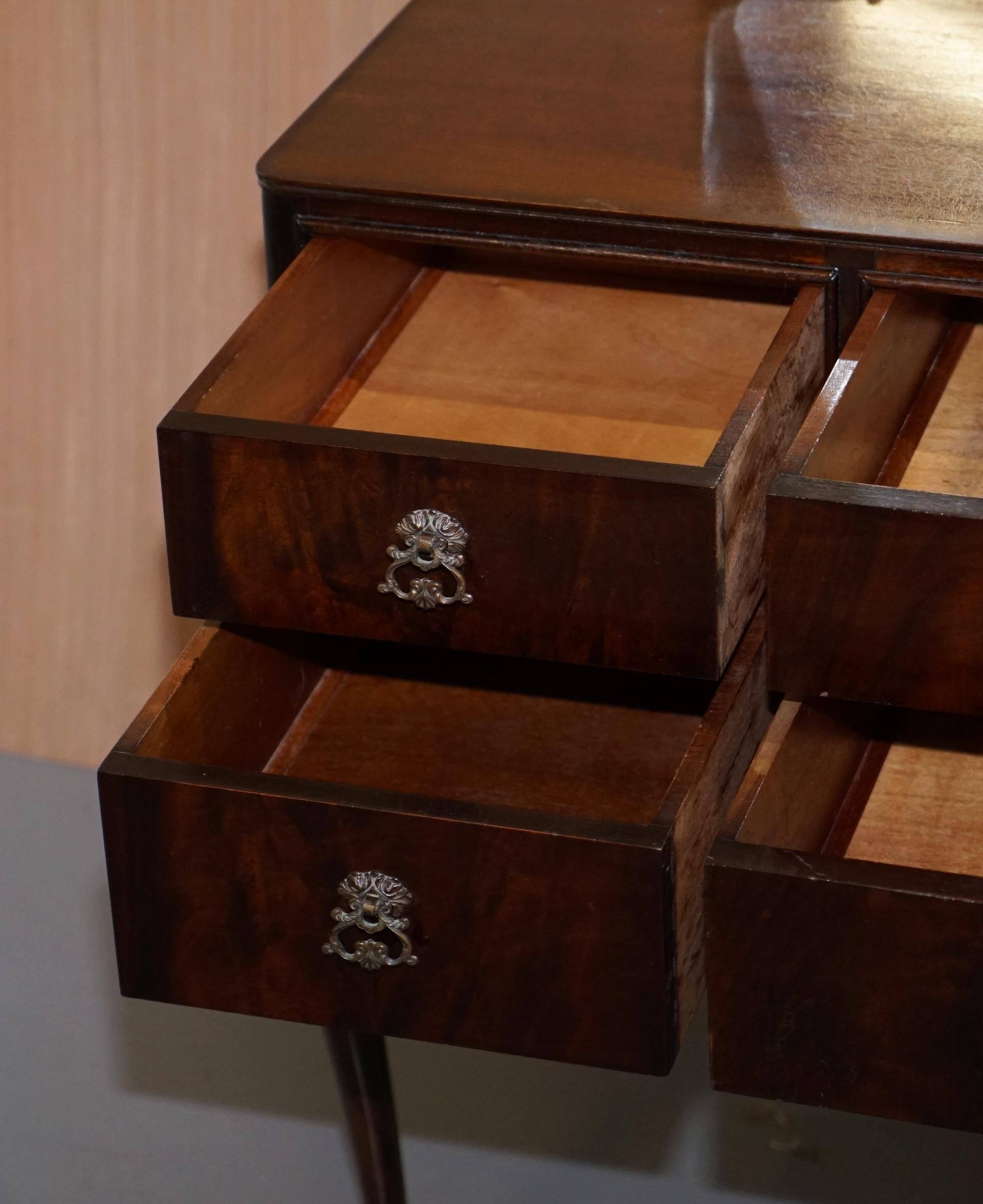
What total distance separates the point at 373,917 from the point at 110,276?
0.83 meters

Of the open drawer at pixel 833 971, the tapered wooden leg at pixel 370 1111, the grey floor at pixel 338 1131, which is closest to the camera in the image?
the open drawer at pixel 833 971

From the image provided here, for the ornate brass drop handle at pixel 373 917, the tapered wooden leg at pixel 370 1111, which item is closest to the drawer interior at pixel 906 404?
the ornate brass drop handle at pixel 373 917

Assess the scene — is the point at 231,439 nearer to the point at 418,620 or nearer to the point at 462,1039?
the point at 418,620

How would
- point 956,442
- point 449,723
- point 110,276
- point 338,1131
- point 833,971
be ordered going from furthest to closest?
point 110,276 → point 338,1131 → point 449,723 → point 956,442 → point 833,971

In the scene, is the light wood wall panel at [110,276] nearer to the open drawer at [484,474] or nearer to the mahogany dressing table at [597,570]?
the mahogany dressing table at [597,570]

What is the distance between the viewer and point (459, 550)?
0.86 meters

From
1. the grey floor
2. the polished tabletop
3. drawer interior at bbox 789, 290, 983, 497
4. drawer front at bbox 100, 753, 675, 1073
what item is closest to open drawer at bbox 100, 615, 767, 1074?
drawer front at bbox 100, 753, 675, 1073

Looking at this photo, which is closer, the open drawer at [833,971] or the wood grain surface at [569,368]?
the open drawer at [833,971]

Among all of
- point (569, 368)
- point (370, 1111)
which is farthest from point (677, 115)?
point (370, 1111)

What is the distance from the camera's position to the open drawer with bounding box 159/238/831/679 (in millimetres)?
834

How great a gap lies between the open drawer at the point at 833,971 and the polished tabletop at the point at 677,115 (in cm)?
26

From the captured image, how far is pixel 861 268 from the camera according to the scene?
36.5 inches

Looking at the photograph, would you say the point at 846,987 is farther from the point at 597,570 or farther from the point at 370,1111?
the point at 370,1111

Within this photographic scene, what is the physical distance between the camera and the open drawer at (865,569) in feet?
2.56
